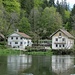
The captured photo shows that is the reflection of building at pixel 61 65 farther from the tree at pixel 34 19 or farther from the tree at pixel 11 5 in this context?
the tree at pixel 11 5

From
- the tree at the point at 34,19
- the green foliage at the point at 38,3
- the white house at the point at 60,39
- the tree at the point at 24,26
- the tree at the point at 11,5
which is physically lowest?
the white house at the point at 60,39

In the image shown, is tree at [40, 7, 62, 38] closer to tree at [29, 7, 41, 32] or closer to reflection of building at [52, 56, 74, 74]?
tree at [29, 7, 41, 32]

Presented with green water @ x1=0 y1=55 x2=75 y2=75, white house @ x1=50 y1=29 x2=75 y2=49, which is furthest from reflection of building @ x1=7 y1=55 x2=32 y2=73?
white house @ x1=50 y1=29 x2=75 y2=49

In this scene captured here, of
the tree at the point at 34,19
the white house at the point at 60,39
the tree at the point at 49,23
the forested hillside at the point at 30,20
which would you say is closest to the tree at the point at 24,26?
the forested hillside at the point at 30,20

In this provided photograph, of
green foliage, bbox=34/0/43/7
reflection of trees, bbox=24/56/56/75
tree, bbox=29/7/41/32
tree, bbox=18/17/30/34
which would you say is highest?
green foliage, bbox=34/0/43/7

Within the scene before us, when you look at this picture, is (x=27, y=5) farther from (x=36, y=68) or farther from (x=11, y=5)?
(x=36, y=68)

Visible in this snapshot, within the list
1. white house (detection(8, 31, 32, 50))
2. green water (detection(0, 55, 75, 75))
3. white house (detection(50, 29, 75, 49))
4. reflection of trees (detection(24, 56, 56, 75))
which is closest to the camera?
green water (detection(0, 55, 75, 75))

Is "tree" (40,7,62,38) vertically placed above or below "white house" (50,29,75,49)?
above

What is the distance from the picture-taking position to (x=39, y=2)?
4756 inches

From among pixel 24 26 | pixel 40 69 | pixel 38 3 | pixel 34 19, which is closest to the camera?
pixel 40 69

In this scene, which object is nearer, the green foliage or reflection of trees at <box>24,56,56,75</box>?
reflection of trees at <box>24,56,56,75</box>

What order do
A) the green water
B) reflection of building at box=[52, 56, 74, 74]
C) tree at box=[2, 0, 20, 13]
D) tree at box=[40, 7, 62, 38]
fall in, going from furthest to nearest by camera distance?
tree at box=[2, 0, 20, 13] < tree at box=[40, 7, 62, 38] < reflection of building at box=[52, 56, 74, 74] < the green water

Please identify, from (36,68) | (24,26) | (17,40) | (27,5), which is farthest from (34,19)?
(36,68)

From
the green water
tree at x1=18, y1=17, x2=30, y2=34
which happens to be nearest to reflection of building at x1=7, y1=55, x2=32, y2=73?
the green water
